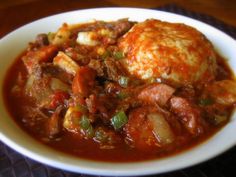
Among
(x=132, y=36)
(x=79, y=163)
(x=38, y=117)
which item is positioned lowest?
(x=38, y=117)

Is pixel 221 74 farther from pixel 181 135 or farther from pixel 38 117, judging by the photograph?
pixel 38 117

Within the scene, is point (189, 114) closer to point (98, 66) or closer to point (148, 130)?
point (148, 130)

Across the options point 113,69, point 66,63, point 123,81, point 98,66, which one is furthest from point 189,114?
point 66,63

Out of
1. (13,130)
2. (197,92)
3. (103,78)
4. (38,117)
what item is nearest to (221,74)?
(197,92)

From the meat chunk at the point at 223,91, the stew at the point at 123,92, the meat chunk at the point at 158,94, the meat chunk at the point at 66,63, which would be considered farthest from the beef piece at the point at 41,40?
the meat chunk at the point at 223,91

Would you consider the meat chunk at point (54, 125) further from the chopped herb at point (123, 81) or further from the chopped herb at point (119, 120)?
the chopped herb at point (123, 81)

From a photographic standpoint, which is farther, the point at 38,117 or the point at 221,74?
the point at 221,74

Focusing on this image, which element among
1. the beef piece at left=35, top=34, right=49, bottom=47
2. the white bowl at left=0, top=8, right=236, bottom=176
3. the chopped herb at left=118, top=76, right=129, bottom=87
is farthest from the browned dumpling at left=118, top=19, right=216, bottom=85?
the beef piece at left=35, top=34, right=49, bottom=47
